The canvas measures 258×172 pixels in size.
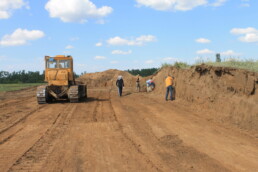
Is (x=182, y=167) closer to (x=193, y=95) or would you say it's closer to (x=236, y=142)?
Result: (x=236, y=142)

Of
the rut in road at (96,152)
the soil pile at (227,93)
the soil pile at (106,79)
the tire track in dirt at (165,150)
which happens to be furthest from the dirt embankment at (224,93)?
the soil pile at (106,79)

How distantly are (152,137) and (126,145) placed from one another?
1180mm

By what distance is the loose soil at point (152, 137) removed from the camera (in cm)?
593

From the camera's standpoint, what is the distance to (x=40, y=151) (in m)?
6.90

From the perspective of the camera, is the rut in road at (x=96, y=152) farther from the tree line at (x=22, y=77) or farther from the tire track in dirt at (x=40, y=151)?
the tree line at (x=22, y=77)

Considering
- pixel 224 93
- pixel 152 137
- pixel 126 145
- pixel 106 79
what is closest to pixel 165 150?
pixel 126 145

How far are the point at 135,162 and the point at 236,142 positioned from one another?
323cm

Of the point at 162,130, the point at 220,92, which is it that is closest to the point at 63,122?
the point at 162,130

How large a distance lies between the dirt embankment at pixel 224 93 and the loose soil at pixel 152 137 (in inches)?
1.5

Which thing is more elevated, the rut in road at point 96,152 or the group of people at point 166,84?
the group of people at point 166,84

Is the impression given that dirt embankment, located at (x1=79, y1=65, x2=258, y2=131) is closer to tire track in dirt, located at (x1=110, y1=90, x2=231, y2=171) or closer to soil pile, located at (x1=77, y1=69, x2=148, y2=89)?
tire track in dirt, located at (x1=110, y1=90, x2=231, y2=171)

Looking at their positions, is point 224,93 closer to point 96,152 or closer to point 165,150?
point 165,150

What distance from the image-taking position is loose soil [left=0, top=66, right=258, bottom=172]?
5934 mm

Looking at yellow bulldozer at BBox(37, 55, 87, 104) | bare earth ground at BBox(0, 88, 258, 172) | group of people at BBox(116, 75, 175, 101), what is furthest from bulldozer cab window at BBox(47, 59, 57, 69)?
bare earth ground at BBox(0, 88, 258, 172)
